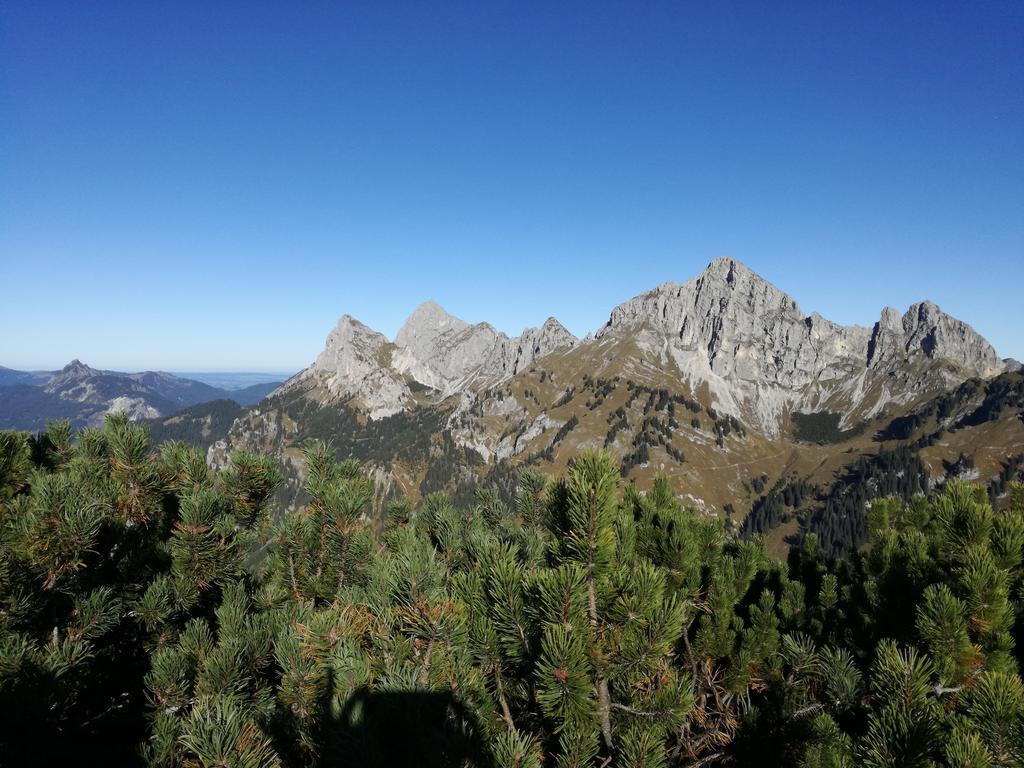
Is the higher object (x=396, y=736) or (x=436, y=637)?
(x=436, y=637)

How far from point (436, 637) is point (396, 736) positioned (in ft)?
2.15

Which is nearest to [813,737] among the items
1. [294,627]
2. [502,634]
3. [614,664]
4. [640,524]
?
[614,664]

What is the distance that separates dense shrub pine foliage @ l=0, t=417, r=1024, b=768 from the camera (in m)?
3.12

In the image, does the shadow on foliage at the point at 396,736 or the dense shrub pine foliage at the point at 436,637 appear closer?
the shadow on foliage at the point at 396,736

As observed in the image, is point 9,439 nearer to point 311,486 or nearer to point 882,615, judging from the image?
point 311,486

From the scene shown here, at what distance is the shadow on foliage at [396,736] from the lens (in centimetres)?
281

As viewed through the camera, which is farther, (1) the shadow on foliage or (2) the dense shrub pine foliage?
(2) the dense shrub pine foliage

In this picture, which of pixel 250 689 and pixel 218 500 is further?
pixel 218 500

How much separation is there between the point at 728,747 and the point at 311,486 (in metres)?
6.21

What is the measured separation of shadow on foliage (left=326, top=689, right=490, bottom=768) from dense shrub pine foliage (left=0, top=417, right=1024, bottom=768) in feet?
0.06

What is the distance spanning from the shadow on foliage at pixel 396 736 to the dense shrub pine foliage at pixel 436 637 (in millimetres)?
18

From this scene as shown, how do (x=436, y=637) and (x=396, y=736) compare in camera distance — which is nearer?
(x=396, y=736)

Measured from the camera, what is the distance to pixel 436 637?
3.52 m

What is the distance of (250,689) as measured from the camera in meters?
5.07
